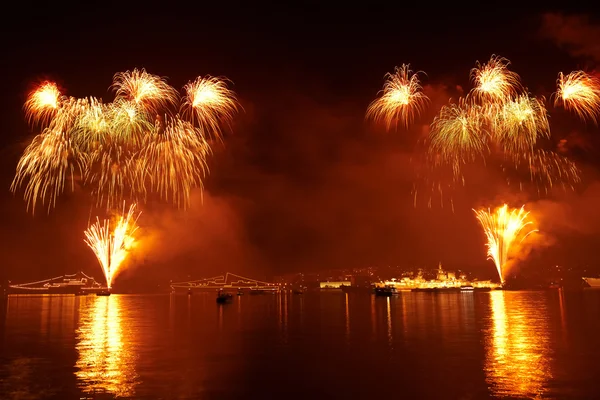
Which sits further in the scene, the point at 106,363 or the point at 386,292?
the point at 386,292

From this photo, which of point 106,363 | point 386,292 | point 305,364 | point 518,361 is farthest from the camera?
point 386,292

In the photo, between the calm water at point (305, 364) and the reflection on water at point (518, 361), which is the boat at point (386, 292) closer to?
the calm water at point (305, 364)

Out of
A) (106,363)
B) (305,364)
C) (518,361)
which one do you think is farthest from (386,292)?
(106,363)

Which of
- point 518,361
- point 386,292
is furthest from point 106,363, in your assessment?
point 386,292

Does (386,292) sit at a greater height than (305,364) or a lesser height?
greater

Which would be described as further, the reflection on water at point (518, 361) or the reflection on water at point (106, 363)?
the reflection on water at point (106, 363)

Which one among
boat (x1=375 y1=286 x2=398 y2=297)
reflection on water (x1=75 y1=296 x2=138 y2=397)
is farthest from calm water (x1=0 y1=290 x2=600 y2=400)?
boat (x1=375 y1=286 x2=398 y2=297)

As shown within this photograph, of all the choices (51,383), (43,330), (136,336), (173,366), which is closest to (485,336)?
(173,366)

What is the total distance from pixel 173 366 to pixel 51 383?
5703 millimetres

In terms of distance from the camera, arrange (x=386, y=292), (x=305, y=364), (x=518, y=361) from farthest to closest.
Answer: (x=386, y=292), (x=305, y=364), (x=518, y=361)

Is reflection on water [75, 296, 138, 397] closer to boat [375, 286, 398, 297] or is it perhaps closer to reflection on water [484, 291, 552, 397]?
reflection on water [484, 291, 552, 397]

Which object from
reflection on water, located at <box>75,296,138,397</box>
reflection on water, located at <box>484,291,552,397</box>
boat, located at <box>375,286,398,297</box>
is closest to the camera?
reflection on water, located at <box>484,291,552,397</box>

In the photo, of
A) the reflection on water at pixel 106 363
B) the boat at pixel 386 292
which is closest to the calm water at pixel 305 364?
the reflection on water at pixel 106 363

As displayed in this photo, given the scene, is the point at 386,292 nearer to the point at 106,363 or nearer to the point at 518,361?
the point at 518,361
